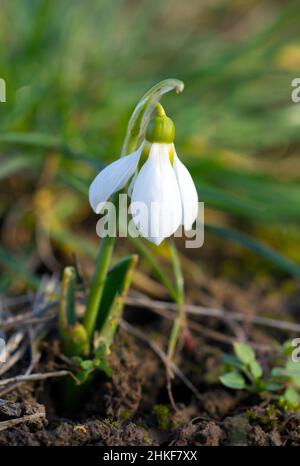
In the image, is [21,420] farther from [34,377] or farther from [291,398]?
[291,398]

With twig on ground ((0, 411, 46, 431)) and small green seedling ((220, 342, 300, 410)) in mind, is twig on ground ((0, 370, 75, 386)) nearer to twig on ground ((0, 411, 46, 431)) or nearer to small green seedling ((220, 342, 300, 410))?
twig on ground ((0, 411, 46, 431))

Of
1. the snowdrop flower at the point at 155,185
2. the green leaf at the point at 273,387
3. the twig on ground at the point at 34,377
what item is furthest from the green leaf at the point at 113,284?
the green leaf at the point at 273,387

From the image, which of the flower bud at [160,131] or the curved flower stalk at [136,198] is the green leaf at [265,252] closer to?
the curved flower stalk at [136,198]

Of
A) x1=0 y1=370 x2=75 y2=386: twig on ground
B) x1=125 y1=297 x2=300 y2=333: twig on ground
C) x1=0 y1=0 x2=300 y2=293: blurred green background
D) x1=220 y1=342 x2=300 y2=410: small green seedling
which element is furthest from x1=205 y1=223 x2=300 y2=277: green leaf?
x1=0 y1=370 x2=75 y2=386: twig on ground

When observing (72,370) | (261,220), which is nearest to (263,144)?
(261,220)

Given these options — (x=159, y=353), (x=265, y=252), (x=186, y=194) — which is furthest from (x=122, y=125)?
(x=186, y=194)

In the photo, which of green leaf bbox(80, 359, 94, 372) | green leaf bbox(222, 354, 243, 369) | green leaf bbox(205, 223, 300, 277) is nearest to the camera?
green leaf bbox(80, 359, 94, 372)
